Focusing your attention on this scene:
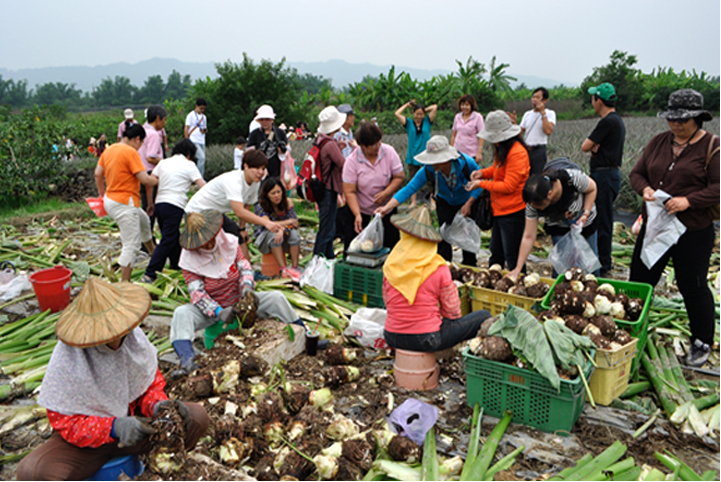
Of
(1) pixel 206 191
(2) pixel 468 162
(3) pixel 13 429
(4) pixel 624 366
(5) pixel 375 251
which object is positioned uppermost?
(2) pixel 468 162

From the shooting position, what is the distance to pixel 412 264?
10.9ft

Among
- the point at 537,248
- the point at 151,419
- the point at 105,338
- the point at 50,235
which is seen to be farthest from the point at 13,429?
the point at 537,248

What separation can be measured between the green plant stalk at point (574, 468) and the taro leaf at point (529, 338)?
1.23 feet

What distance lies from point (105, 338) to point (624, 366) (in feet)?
10.1

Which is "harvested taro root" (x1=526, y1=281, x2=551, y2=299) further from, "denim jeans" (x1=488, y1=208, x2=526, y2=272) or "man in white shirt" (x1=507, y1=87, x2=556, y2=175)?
"man in white shirt" (x1=507, y1=87, x2=556, y2=175)

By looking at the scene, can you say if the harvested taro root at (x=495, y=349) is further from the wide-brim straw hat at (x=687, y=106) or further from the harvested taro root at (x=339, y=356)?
the wide-brim straw hat at (x=687, y=106)

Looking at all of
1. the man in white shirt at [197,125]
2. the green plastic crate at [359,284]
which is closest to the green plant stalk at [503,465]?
the green plastic crate at [359,284]

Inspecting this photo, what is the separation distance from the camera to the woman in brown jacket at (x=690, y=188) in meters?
3.38

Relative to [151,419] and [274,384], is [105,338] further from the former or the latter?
[274,384]

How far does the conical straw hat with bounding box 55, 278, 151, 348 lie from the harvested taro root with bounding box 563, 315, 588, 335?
268cm

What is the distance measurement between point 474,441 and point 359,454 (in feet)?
2.17

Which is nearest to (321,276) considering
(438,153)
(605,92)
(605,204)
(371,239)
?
(371,239)

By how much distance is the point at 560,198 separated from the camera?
404 cm

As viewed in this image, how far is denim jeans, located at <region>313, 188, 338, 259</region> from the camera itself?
566 centimetres
